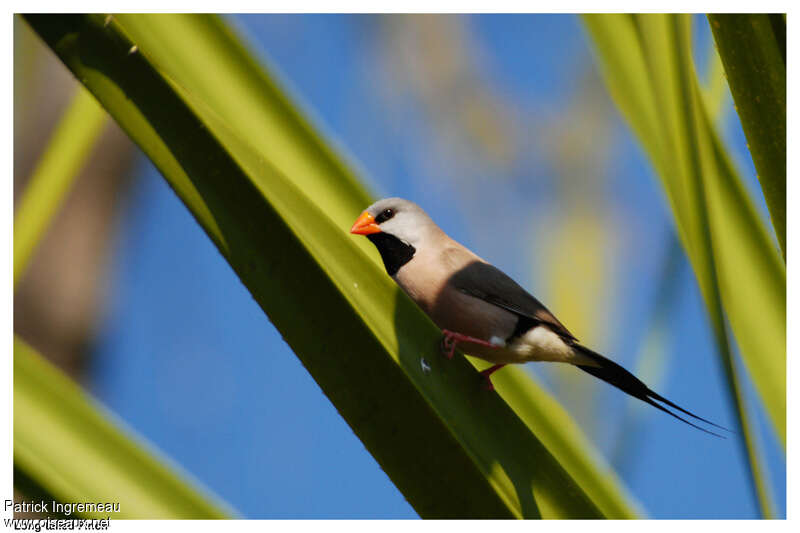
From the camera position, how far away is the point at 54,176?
1585mm

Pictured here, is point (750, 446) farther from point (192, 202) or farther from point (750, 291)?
point (192, 202)

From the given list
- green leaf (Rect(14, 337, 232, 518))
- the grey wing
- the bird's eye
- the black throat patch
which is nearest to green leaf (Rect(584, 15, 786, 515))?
green leaf (Rect(14, 337, 232, 518))

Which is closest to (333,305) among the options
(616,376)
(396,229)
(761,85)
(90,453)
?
(90,453)

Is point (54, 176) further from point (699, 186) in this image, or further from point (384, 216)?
point (384, 216)

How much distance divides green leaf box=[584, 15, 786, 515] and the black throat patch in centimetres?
151

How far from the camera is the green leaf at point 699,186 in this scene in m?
1.44

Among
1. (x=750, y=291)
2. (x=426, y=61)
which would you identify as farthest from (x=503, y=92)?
(x=750, y=291)

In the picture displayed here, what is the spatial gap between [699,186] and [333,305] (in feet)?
2.32

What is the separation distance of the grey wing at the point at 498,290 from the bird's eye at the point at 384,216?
46 centimetres

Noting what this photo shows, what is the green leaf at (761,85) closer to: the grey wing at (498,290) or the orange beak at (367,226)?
the grey wing at (498,290)

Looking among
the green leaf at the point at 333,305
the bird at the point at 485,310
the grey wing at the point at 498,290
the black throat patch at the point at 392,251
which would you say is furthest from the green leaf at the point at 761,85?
the black throat patch at the point at 392,251

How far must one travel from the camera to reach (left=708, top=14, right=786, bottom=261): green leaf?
1.22 meters

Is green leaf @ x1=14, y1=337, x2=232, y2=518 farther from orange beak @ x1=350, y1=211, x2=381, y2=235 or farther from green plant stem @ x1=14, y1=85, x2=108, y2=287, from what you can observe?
orange beak @ x1=350, y1=211, x2=381, y2=235

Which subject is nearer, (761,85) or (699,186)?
(761,85)
